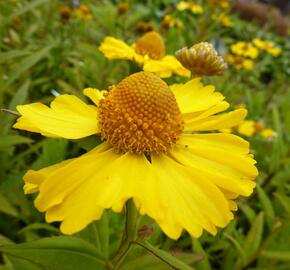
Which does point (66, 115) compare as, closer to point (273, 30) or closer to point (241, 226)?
point (241, 226)

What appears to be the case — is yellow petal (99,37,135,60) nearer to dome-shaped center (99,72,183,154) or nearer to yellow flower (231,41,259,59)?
dome-shaped center (99,72,183,154)

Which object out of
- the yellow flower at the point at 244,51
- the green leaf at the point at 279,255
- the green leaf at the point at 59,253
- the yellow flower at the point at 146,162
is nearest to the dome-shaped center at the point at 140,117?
the yellow flower at the point at 146,162

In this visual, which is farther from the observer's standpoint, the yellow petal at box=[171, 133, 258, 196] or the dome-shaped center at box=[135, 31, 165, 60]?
the dome-shaped center at box=[135, 31, 165, 60]

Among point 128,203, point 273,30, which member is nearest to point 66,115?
point 128,203

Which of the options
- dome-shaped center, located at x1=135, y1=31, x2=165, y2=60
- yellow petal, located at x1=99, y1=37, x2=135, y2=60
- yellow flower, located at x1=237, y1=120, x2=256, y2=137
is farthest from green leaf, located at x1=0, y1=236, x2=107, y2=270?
yellow flower, located at x1=237, y1=120, x2=256, y2=137

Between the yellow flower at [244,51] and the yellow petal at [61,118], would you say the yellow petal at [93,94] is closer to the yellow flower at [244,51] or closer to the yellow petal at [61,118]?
the yellow petal at [61,118]
